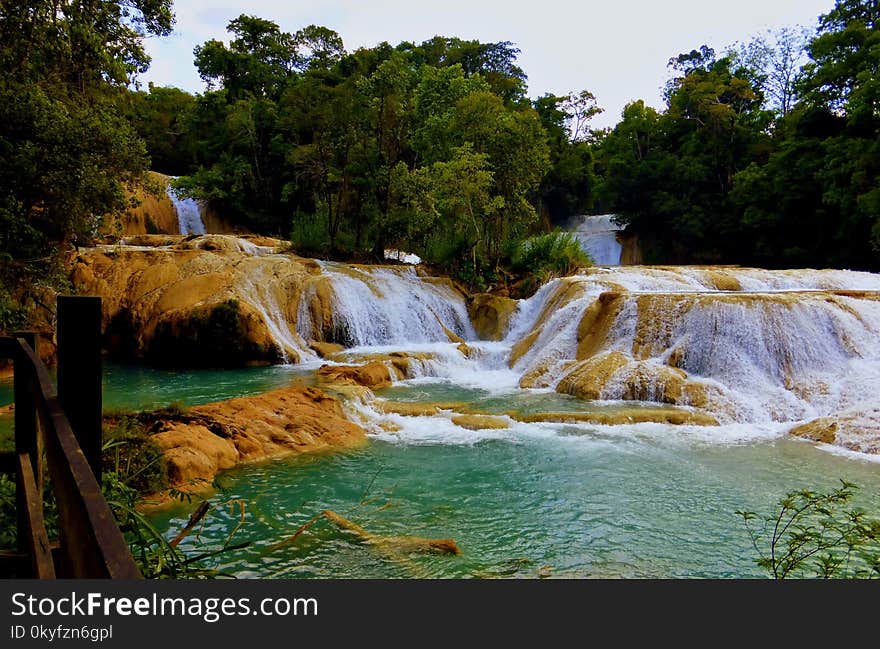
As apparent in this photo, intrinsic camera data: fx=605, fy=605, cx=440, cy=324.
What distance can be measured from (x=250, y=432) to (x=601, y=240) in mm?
28853

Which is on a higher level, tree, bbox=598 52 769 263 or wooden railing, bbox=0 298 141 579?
tree, bbox=598 52 769 263

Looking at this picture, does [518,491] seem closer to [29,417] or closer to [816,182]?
[29,417]

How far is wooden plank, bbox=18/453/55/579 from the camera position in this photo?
1.75 m

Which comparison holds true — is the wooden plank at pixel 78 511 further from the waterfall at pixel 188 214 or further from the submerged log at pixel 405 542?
the waterfall at pixel 188 214

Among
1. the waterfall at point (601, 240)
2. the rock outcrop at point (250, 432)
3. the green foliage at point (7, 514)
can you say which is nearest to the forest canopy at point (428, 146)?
the waterfall at point (601, 240)

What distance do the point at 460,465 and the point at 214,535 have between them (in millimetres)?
2763

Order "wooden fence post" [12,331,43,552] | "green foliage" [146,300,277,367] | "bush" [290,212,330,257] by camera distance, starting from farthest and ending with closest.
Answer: "bush" [290,212,330,257] → "green foliage" [146,300,277,367] → "wooden fence post" [12,331,43,552]

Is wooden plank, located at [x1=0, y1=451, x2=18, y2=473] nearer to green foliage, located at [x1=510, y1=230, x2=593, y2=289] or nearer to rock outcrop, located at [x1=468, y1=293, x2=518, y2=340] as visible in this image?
rock outcrop, located at [x1=468, y1=293, x2=518, y2=340]

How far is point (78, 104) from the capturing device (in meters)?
7.88

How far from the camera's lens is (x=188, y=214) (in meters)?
25.1

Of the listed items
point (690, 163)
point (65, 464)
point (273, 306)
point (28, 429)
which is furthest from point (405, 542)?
point (690, 163)

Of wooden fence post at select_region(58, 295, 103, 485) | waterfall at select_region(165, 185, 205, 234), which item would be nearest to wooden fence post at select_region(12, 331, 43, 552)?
wooden fence post at select_region(58, 295, 103, 485)

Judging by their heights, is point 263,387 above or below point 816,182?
below
